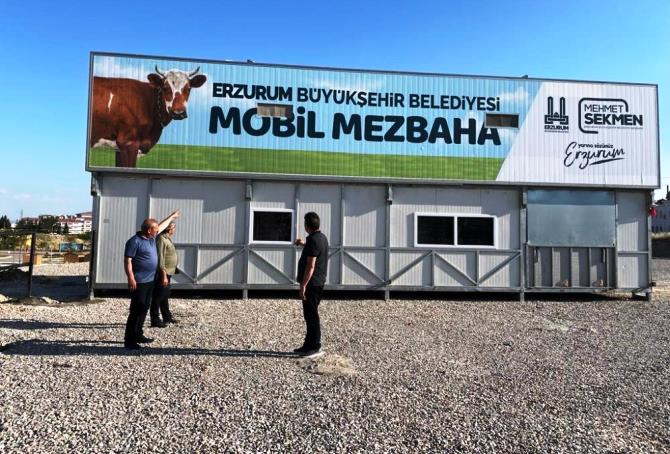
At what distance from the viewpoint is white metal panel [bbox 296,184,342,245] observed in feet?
37.2

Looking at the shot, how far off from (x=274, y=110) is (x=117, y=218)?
4376 millimetres

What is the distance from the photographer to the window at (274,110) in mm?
11398

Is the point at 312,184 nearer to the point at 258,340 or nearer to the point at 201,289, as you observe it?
the point at 201,289

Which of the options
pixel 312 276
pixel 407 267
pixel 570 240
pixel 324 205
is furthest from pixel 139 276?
pixel 570 240

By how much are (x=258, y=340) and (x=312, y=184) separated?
5.13 metres

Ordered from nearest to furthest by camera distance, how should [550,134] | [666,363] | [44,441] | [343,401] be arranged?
1. [44,441]
2. [343,401]
3. [666,363]
4. [550,134]

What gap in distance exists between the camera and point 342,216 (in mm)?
11375

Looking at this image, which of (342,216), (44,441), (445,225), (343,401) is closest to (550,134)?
(445,225)

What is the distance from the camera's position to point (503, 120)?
1202cm

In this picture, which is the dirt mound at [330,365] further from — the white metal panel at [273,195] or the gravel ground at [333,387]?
the white metal panel at [273,195]

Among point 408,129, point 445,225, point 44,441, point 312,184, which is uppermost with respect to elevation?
point 408,129

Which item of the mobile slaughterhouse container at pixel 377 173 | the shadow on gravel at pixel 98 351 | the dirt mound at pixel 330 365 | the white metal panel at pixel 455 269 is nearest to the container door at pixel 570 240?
the mobile slaughterhouse container at pixel 377 173

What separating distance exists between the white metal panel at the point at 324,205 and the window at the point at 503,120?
4.28m

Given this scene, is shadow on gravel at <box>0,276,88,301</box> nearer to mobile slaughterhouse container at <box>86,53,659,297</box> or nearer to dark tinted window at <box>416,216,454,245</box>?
mobile slaughterhouse container at <box>86,53,659,297</box>
